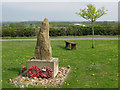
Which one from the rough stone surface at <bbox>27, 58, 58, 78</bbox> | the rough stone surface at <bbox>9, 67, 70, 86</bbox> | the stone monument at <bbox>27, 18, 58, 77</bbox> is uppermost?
the stone monument at <bbox>27, 18, 58, 77</bbox>

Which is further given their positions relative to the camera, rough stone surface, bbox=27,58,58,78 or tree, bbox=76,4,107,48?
tree, bbox=76,4,107,48

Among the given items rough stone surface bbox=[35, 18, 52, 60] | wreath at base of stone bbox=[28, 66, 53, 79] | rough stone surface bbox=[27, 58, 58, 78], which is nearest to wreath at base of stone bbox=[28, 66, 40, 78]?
wreath at base of stone bbox=[28, 66, 53, 79]

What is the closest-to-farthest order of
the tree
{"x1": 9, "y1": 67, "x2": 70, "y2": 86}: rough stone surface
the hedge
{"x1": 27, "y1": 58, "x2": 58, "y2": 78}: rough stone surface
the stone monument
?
{"x1": 9, "y1": 67, "x2": 70, "y2": 86}: rough stone surface
{"x1": 27, "y1": 58, "x2": 58, "y2": 78}: rough stone surface
the stone monument
the tree
the hedge

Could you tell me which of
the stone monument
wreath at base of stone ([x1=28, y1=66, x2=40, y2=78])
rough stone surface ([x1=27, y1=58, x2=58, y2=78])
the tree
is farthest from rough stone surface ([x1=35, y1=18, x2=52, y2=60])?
the tree

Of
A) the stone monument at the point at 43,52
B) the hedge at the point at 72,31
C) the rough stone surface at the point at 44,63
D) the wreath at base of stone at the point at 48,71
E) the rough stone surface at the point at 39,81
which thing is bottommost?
the rough stone surface at the point at 39,81

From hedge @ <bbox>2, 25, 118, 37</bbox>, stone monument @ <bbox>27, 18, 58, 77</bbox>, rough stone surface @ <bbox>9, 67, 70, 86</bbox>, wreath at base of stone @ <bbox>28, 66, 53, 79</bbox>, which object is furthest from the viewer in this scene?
hedge @ <bbox>2, 25, 118, 37</bbox>

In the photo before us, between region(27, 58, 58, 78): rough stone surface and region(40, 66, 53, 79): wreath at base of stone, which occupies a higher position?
region(27, 58, 58, 78): rough stone surface

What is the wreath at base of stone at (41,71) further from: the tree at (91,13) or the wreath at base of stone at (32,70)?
the tree at (91,13)

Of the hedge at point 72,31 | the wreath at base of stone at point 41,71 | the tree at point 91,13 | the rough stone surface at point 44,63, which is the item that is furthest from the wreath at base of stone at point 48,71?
the hedge at point 72,31

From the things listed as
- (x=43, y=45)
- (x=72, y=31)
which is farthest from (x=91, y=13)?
(x=72, y=31)

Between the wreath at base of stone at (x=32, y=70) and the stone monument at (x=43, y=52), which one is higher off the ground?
the stone monument at (x=43, y=52)

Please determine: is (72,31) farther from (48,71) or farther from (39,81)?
(39,81)

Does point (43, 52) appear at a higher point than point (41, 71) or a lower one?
higher

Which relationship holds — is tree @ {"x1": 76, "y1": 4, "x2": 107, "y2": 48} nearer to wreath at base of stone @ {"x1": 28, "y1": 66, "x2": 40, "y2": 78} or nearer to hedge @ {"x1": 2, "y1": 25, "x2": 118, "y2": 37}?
wreath at base of stone @ {"x1": 28, "y1": 66, "x2": 40, "y2": 78}
